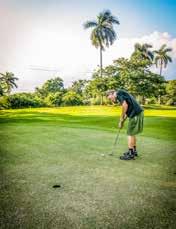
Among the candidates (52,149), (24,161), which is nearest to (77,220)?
(24,161)

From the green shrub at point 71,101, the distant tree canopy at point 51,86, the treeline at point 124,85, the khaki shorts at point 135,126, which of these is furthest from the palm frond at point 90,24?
the khaki shorts at point 135,126

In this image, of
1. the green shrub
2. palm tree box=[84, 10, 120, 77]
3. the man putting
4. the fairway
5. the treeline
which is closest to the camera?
the fairway

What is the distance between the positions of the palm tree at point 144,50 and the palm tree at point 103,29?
8917 millimetres

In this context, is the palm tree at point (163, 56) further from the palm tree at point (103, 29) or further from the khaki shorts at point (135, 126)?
the khaki shorts at point (135, 126)

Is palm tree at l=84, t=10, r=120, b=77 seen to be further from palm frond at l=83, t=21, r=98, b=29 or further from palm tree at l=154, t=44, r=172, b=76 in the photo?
palm tree at l=154, t=44, r=172, b=76

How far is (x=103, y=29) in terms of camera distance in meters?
49.9

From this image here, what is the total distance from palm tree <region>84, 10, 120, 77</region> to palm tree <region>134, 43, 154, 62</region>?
351 inches

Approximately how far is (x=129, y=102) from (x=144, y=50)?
180 feet

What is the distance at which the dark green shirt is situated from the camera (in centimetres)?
645

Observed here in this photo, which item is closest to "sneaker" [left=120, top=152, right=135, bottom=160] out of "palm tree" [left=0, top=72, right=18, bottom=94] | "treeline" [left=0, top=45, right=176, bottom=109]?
"treeline" [left=0, top=45, right=176, bottom=109]

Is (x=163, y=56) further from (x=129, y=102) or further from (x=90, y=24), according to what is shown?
(x=129, y=102)

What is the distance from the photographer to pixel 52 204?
3.52 metres

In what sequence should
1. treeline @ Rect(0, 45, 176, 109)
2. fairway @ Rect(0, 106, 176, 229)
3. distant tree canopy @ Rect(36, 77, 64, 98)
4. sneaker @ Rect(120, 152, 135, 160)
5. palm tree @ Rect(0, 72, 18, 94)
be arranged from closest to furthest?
fairway @ Rect(0, 106, 176, 229) → sneaker @ Rect(120, 152, 135, 160) → treeline @ Rect(0, 45, 176, 109) → palm tree @ Rect(0, 72, 18, 94) → distant tree canopy @ Rect(36, 77, 64, 98)

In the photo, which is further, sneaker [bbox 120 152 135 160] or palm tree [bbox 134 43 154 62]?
palm tree [bbox 134 43 154 62]
